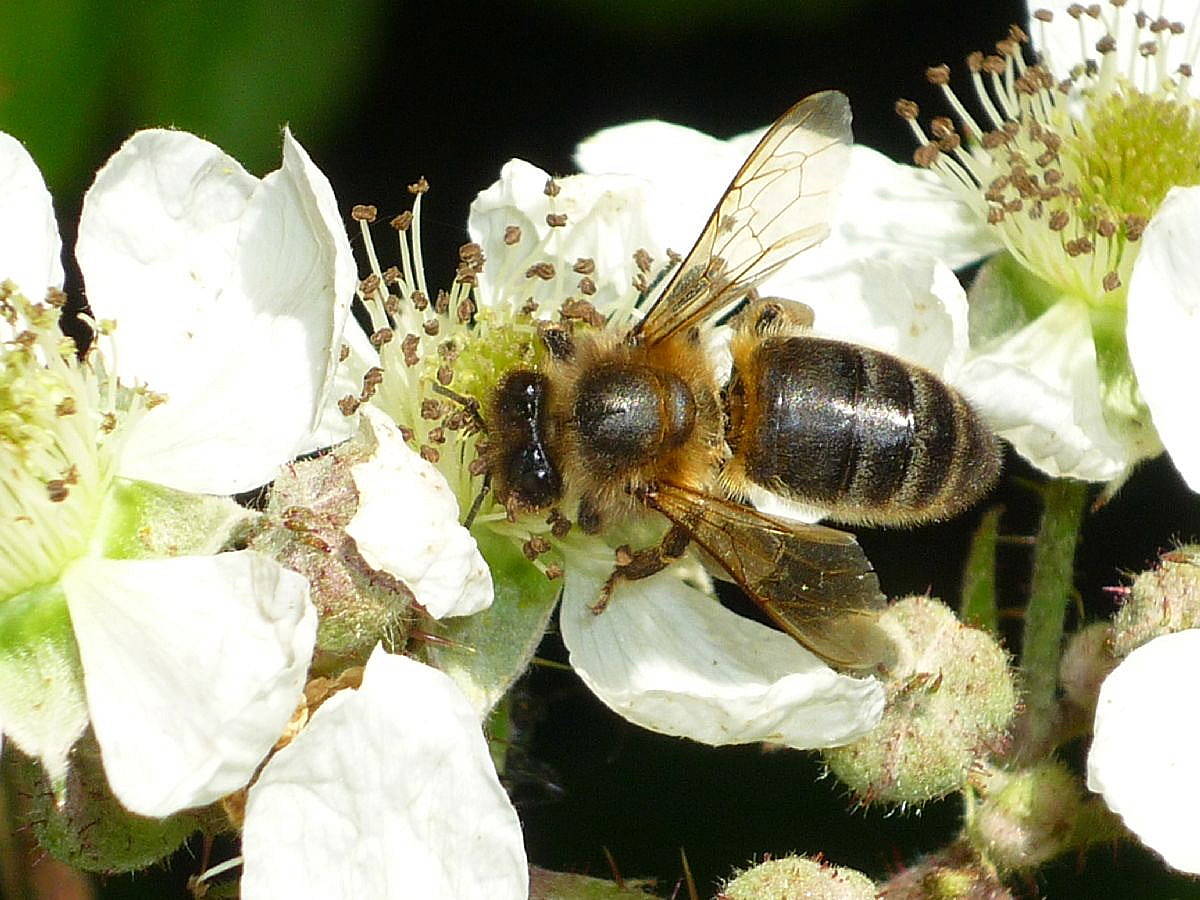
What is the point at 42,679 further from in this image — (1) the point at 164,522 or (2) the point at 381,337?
(2) the point at 381,337

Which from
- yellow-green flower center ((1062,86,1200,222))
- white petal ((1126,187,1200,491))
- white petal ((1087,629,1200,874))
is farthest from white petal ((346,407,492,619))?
yellow-green flower center ((1062,86,1200,222))

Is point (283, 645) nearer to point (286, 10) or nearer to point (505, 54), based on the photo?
point (286, 10)

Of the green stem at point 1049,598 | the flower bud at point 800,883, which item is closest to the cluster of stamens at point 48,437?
the flower bud at point 800,883

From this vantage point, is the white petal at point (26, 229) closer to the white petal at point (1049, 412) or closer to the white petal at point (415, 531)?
the white petal at point (415, 531)

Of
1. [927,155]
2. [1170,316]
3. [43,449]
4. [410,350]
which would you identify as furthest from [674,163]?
[43,449]

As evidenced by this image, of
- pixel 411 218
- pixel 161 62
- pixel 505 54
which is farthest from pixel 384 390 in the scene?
pixel 505 54

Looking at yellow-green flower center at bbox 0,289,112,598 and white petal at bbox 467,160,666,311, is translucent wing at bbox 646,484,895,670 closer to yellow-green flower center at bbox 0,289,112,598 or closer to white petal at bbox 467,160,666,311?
white petal at bbox 467,160,666,311
